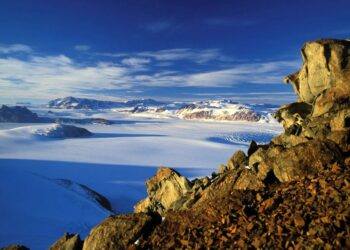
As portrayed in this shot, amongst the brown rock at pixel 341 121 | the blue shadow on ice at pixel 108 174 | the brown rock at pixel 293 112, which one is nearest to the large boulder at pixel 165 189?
the brown rock at pixel 293 112

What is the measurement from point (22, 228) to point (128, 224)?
31.9m

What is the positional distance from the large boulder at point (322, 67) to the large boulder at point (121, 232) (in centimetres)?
1181

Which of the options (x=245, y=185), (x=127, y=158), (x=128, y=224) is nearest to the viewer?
(x=128, y=224)

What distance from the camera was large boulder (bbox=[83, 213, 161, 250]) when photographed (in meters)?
9.45

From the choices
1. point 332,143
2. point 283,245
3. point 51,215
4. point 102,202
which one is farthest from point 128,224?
point 102,202

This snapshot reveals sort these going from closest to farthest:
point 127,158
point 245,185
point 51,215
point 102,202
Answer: point 245,185 → point 51,215 → point 102,202 → point 127,158

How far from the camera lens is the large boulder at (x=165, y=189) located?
22.9 meters

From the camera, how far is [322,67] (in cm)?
1914

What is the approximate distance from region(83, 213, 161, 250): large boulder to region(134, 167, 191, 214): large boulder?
12.1 meters

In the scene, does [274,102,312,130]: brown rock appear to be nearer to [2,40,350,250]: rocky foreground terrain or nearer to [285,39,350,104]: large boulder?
[285,39,350,104]: large boulder

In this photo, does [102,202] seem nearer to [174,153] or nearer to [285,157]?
[285,157]

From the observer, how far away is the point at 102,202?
179ft

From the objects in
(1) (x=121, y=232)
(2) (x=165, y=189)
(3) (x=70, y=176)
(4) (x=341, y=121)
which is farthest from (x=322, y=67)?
(3) (x=70, y=176)

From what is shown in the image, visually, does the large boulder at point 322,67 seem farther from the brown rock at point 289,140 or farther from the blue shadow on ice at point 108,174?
the blue shadow on ice at point 108,174
